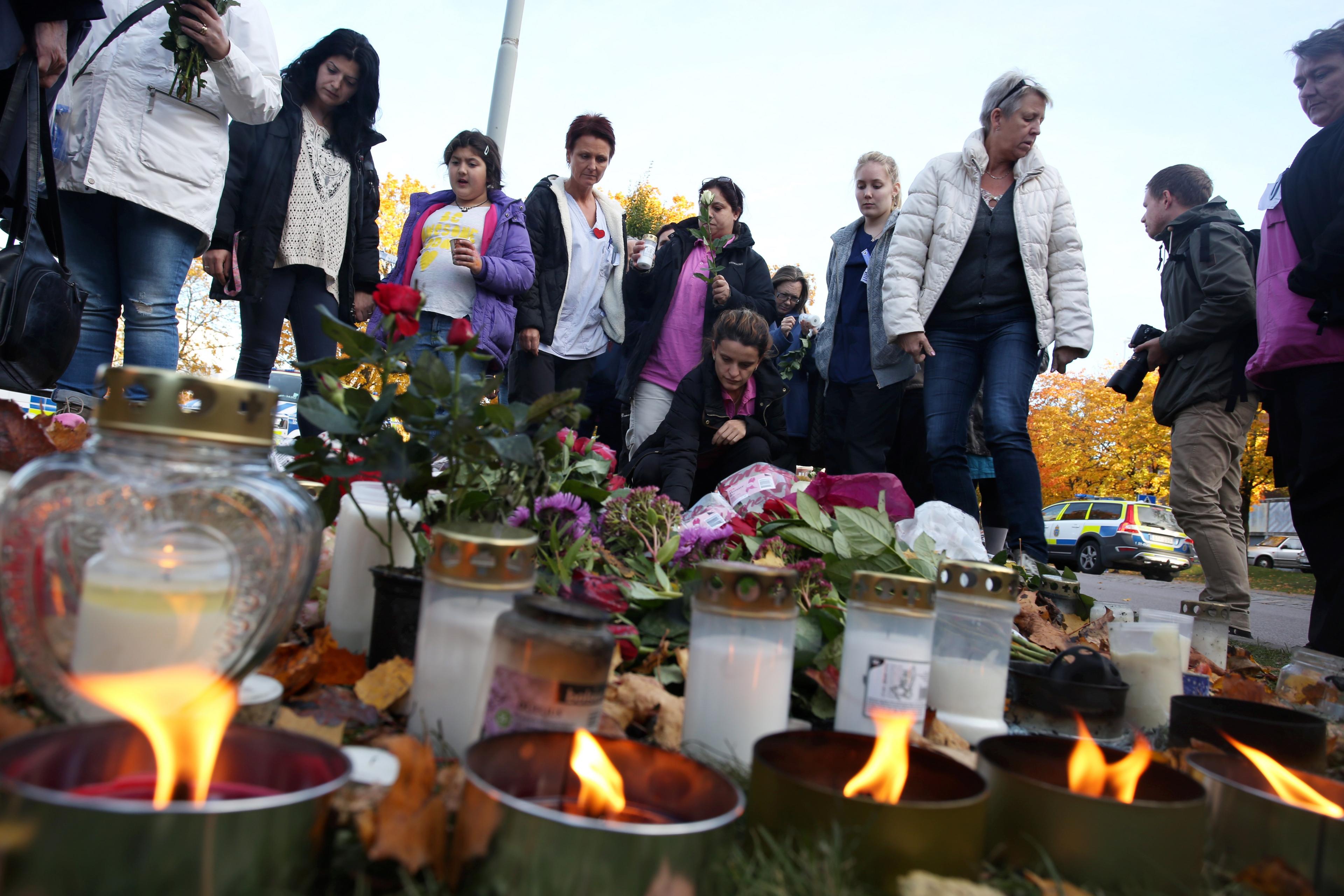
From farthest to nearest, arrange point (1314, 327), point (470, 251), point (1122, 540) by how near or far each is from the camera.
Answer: point (1122, 540)
point (470, 251)
point (1314, 327)

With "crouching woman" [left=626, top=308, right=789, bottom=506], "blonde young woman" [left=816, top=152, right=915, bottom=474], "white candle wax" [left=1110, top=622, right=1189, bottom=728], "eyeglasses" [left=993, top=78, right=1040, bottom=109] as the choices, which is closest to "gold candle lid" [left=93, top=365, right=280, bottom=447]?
"white candle wax" [left=1110, top=622, right=1189, bottom=728]

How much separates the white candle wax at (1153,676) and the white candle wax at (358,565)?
4.68 ft

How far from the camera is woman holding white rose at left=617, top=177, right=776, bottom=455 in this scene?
4.79 meters

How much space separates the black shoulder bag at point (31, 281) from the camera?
7.14 ft

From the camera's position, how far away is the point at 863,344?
4.68 m

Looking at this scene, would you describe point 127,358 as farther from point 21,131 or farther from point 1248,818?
point 1248,818

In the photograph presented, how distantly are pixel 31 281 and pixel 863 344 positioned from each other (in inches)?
145

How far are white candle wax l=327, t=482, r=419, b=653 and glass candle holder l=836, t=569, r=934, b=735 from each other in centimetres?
75

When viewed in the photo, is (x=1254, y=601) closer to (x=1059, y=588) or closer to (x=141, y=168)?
(x=1059, y=588)

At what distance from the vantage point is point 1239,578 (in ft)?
12.0

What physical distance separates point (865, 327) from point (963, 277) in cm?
98

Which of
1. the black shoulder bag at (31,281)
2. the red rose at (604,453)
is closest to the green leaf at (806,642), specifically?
the red rose at (604,453)

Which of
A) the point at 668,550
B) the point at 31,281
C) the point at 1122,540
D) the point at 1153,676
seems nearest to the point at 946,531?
the point at 1153,676

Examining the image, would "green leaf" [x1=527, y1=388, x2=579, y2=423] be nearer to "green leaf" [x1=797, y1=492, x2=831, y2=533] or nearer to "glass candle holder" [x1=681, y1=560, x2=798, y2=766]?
"glass candle holder" [x1=681, y1=560, x2=798, y2=766]
